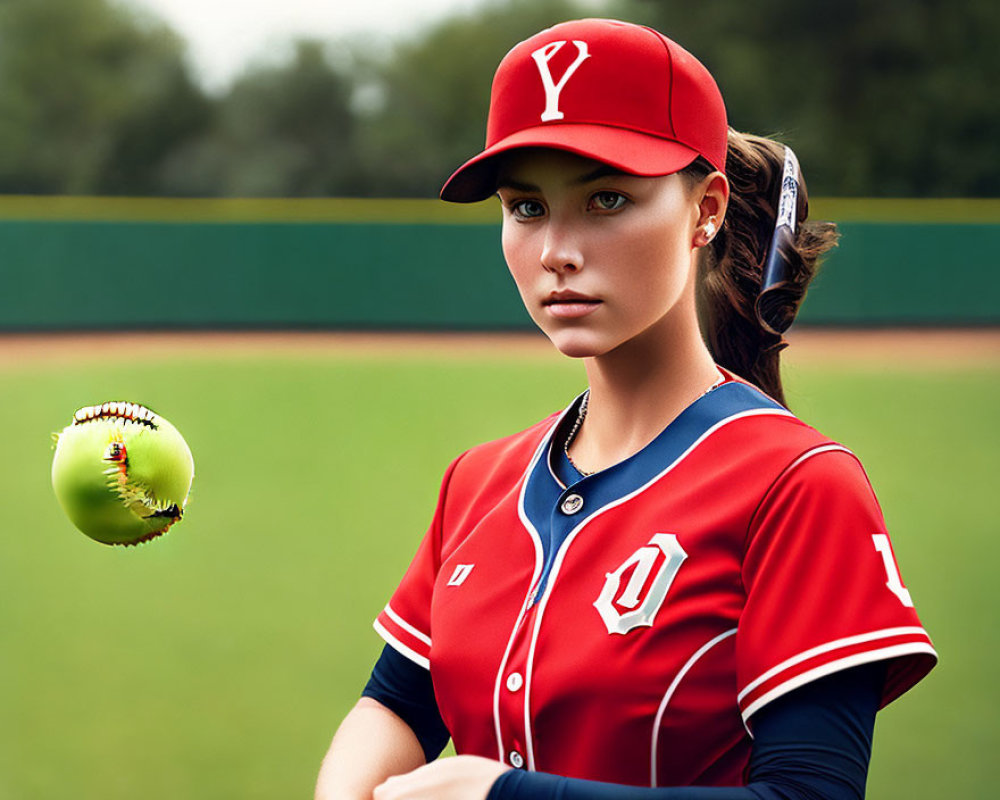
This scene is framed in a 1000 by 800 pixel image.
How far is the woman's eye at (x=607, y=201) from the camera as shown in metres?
1.28

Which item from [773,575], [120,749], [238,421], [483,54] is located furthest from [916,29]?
[773,575]

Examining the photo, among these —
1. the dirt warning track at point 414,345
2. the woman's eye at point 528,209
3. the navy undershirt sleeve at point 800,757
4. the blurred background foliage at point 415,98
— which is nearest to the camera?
the navy undershirt sleeve at point 800,757

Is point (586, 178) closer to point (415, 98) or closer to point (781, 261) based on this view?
point (781, 261)

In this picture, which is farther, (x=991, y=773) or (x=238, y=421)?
(x=238, y=421)

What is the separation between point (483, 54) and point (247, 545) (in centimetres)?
2465

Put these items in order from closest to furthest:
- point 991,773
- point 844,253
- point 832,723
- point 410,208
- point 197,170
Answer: point 832,723
point 991,773
point 844,253
point 410,208
point 197,170

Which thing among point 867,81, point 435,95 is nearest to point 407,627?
point 867,81

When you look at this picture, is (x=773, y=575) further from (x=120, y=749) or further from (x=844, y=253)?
(x=844, y=253)

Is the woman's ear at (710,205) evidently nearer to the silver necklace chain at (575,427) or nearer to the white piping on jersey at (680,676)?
the silver necklace chain at (575,427)

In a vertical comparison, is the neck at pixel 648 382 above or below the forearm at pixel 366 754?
above

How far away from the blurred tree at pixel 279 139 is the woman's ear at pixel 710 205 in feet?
86.0

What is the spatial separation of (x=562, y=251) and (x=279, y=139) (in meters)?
28.2

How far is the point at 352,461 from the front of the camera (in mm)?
7844

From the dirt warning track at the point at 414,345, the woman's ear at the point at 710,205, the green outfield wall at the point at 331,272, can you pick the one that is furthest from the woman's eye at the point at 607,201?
the green outfield wall at the point at 331,272
